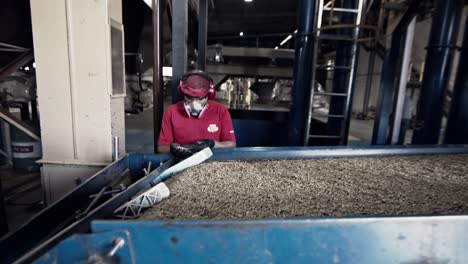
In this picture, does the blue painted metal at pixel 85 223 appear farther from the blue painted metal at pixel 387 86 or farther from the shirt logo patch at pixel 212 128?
the blue painted metal at pixel 387 86

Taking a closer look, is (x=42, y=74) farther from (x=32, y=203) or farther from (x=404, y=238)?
(x=404, y=238)

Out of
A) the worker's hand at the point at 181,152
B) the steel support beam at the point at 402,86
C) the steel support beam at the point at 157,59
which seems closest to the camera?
the worker's hand at the point at 181,152

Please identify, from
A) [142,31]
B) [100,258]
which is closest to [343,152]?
[100,258]

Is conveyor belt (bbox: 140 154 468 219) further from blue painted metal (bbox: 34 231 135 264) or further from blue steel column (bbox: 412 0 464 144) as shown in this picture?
blue steel column (bbox: 412 0 464 144)

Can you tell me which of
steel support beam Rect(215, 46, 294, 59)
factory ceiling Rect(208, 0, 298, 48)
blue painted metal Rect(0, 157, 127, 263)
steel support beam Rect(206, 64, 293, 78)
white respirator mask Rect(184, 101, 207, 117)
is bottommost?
blue painted metal Rect(0, 157, 127, 263)

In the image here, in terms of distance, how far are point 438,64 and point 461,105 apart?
0.43 meters

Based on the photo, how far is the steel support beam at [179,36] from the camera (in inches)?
80.8

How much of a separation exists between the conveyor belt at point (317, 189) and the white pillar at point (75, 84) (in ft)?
3.17

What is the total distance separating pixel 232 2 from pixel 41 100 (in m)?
4.54

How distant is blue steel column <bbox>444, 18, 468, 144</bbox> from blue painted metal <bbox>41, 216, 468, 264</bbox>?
7.95 feet

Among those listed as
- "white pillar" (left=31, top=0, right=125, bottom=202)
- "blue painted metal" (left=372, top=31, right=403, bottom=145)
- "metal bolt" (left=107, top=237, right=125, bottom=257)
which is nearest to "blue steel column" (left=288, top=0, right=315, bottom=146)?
"blue painted metal" (left=372, top=31, right=403, bottom=145)

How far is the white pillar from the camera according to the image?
5.20 feet

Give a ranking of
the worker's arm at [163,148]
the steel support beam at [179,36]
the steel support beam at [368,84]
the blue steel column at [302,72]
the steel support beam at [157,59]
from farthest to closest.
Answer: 1. the steel support beam at [368,84]
2. the blue steel column at [302,72]
3. the steel support beam at [157,59]
4. the steel support beam at [179,36]
5. the worker's arm at [163,148]

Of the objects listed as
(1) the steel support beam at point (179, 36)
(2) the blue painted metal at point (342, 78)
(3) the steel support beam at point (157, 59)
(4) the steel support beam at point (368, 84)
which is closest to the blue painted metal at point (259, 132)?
(2) the blue painted metal at point (342, 78)
